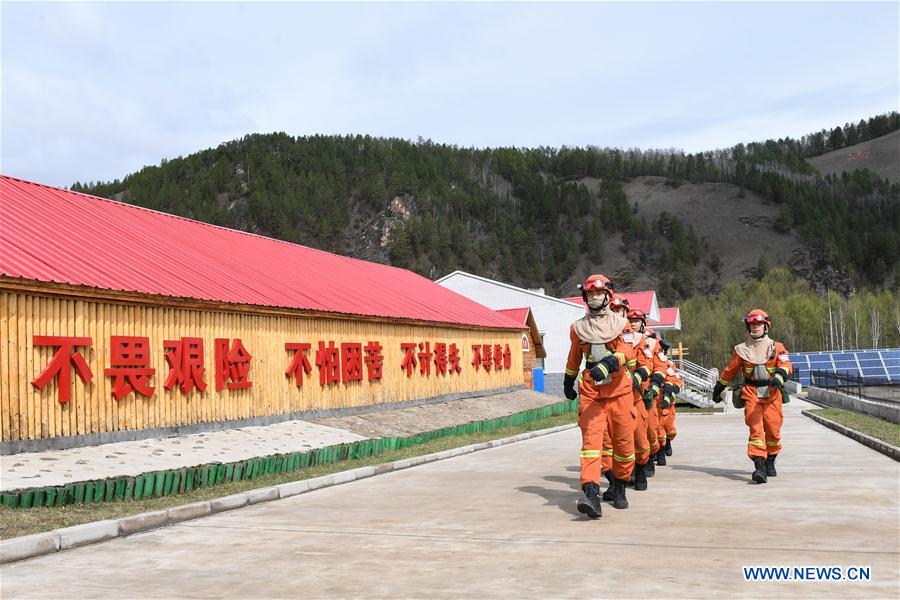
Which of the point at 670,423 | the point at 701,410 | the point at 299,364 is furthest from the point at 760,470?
the point at 701,410

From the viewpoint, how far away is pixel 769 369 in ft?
38.6

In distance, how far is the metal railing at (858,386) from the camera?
128 feet

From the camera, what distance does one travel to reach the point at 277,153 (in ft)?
571

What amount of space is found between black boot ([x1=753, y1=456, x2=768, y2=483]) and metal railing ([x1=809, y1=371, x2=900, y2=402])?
29219 millimetres

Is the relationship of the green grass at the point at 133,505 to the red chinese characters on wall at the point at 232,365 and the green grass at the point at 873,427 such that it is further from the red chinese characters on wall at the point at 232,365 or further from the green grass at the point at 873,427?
the green grass at the point at 873,427

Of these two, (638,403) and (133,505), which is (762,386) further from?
(133,505)

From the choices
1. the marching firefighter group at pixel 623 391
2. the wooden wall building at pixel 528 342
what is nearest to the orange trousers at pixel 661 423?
the marching firefighter group at pixel 623 391

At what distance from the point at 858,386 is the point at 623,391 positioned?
32.8 m

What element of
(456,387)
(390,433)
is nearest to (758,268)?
(456,387)

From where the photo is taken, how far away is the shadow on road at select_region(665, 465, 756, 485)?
38.4ft

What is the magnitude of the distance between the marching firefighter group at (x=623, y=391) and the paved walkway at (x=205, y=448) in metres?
7.59

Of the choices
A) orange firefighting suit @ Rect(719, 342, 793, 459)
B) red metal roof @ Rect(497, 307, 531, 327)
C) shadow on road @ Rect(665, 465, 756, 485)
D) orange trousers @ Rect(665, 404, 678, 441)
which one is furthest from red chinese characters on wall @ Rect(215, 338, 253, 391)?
red metal roof @ Rect(497, 307, 531, 327)

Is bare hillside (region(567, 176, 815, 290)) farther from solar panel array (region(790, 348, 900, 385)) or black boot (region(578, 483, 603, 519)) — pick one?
black boot (region(578, 483, 603, 519))

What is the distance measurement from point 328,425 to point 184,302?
5.50 m
